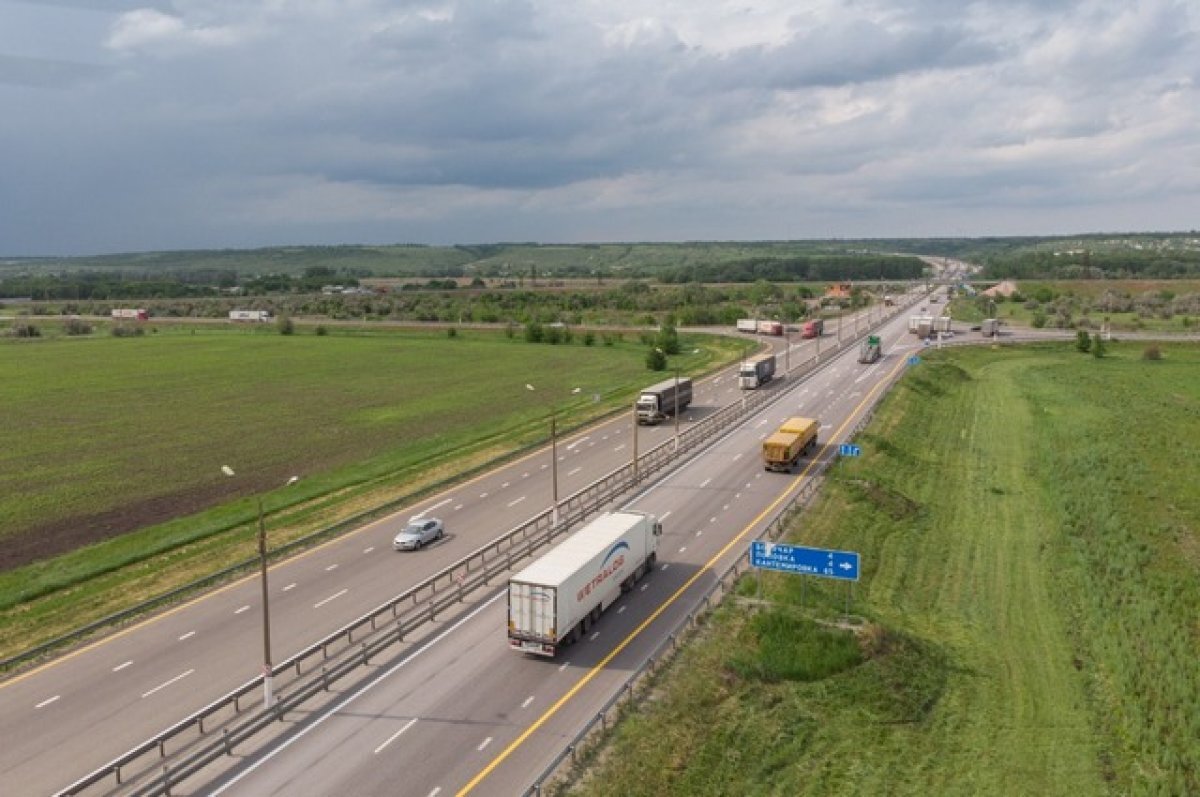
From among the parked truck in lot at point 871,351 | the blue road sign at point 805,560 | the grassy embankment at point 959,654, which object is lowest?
the grassy embankment at point 959,654

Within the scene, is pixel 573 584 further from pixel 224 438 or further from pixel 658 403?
pixel 224 438

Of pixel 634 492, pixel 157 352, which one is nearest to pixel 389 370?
pixel 157 352

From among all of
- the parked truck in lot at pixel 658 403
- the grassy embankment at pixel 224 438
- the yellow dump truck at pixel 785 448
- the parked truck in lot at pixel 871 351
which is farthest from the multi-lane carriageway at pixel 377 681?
the parked truck in lot at pixel 871 351

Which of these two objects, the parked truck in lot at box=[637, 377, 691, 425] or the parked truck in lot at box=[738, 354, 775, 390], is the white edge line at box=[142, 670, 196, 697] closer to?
the parked truck in lot at box=[637, 377, 691, 425]

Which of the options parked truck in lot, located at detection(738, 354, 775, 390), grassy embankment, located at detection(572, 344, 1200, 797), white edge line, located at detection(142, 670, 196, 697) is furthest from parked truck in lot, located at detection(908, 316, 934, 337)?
white edge line, located at detection(142, 670, 196, 697)

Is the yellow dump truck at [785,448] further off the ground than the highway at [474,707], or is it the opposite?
the yellow dump truck at [785,448]

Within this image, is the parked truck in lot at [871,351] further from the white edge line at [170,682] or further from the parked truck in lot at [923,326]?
the white edge line at [170,682]

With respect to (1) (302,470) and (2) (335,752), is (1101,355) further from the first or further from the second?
(2) (335,752)

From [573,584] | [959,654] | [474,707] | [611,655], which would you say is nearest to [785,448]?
[959,654]
